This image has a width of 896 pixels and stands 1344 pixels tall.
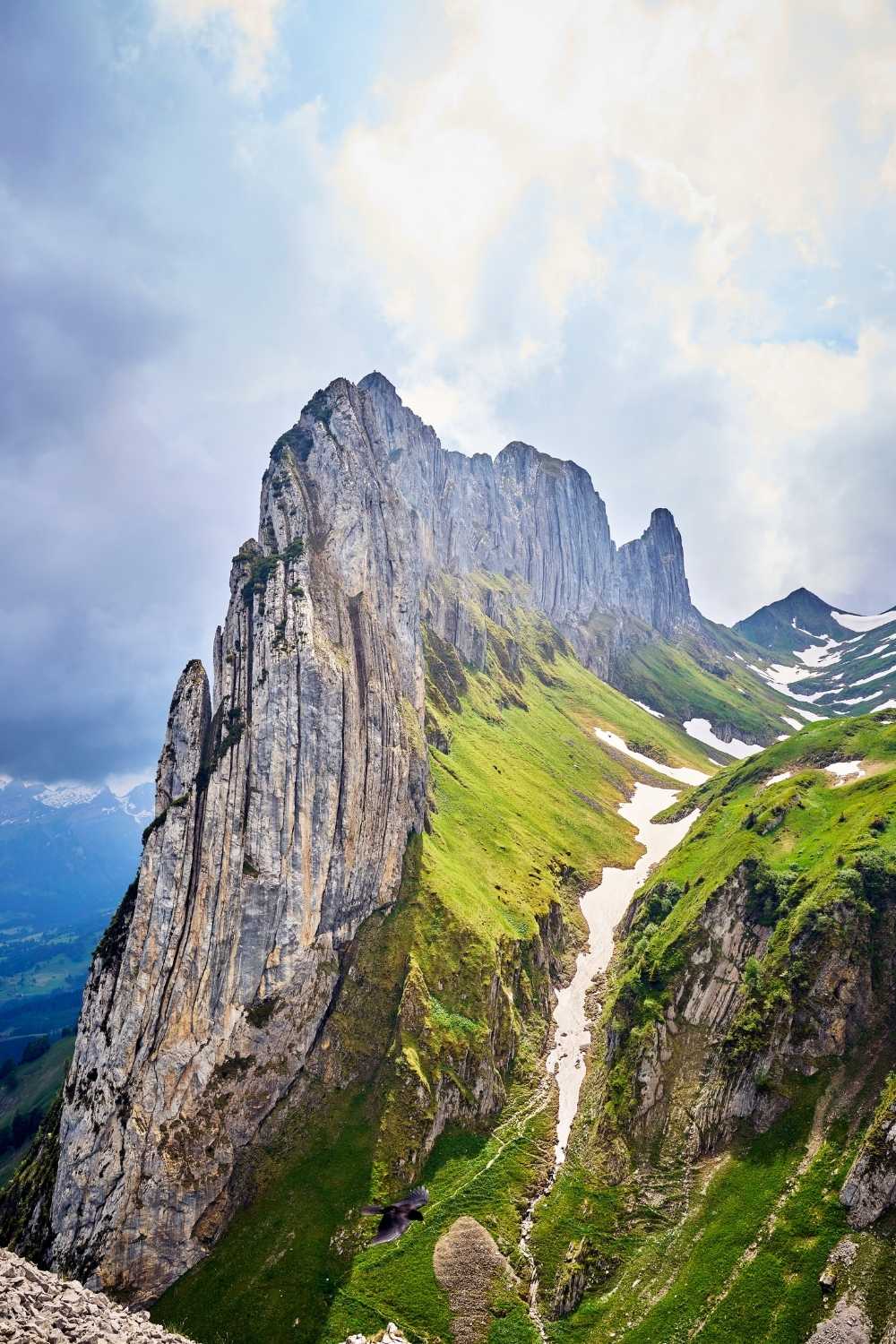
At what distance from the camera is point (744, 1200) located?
4309cm

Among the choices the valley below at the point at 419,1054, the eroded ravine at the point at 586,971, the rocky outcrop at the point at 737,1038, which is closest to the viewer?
the valley below at the point at 419,1054

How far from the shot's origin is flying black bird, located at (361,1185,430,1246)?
4876cm

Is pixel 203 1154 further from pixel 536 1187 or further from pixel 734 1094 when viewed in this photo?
pixel 734 1094

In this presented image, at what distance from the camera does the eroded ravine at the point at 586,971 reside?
5412 centimetres

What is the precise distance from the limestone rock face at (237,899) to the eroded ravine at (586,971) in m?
28.4

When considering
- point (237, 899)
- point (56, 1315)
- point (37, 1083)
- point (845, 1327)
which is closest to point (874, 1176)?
point (845, 1327)

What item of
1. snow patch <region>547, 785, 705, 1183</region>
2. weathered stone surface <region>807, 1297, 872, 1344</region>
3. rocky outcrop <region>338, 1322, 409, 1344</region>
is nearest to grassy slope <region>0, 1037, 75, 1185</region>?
snow patch <region>547, 785, 705, 1183</region>

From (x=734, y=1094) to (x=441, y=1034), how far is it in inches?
1149

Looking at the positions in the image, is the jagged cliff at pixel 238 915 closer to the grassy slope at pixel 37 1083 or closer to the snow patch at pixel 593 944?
the snow patch at pixel 593 944

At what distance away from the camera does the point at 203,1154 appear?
54.7 meters

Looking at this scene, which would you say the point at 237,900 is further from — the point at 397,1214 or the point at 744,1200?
the point at 744,1200

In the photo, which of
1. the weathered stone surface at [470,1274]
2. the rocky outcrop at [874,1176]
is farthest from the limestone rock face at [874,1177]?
the weathered stone surface at [470,1274]

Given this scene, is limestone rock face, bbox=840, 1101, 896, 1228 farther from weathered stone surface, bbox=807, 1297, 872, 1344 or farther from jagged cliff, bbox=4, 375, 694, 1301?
jagged cliff, bbox=4, 375, 694, 1301

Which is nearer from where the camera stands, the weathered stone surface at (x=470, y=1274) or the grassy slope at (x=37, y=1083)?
the weathered stone surface at (x=470, y=1274)
